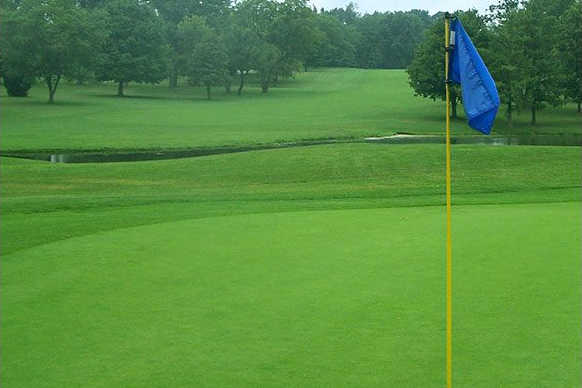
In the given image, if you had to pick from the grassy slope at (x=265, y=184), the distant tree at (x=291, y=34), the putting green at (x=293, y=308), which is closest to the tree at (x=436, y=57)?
the grassy slope at (x=265, y=184)

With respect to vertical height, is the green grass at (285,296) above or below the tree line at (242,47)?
below

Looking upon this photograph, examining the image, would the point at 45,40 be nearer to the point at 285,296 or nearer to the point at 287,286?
the point at 287,286

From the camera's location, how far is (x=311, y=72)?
100688 mm

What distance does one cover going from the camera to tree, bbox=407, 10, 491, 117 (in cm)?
5269

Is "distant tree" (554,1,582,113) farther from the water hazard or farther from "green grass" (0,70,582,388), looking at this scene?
"green grass" (0,70,582,388)

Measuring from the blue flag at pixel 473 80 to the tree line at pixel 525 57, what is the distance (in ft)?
141

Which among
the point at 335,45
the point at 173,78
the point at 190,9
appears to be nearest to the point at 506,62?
the point at 173,78

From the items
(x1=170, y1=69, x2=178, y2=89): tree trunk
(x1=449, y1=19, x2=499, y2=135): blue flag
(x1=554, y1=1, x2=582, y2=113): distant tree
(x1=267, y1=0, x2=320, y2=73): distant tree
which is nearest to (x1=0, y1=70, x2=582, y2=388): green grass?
(x1=449, y1=19, x2=499, y2=135): blue flag

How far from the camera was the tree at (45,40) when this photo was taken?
197 feet

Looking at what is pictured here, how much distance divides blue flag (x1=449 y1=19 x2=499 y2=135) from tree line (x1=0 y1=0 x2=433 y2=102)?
58133 millimetres

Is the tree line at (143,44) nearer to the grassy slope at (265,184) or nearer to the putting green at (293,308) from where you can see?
the grassy slope at (265,184)

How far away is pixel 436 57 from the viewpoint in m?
54.0

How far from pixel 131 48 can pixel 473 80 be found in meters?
70.9

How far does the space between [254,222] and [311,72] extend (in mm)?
89243
